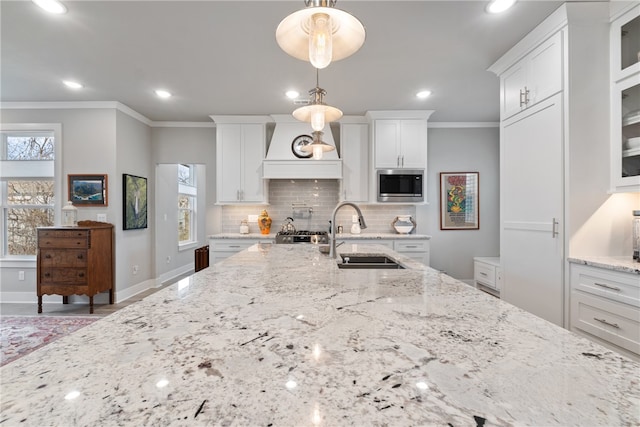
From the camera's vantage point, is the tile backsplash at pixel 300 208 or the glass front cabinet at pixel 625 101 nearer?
the glass front cabinet at pixel 625 101

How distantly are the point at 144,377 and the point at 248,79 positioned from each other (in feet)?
10.7

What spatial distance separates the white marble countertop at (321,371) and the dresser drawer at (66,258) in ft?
11.6

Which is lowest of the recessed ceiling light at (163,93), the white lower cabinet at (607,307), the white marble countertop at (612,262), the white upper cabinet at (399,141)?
the white lower cabinet at (607,307)

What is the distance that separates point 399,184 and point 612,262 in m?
2.66

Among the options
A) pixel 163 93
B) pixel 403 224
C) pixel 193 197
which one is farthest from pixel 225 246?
pixel 193 197

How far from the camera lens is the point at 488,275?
403cm

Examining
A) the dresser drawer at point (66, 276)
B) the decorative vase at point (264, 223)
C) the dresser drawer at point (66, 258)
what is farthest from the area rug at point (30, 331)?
the decorative vase at point (264, 223)

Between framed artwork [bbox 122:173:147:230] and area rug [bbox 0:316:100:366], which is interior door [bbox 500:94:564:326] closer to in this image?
area rug [bbox 0:316:100:366]

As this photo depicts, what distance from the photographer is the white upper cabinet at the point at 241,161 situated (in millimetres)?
4520

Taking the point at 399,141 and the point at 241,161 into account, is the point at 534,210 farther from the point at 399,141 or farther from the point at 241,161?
the point at 241,161

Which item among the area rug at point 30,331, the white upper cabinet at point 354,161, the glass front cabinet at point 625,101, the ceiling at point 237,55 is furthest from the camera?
the white upper cabinet at point 354,161

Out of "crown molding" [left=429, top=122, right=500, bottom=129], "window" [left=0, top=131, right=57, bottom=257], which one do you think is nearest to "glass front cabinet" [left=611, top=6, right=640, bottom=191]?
"crown molding" [left=429, top=122, right=500, bottom=129]

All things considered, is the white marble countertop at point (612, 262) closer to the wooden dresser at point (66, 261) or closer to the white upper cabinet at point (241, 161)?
the white upper cabinet at point (241, 161)

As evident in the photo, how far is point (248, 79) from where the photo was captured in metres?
3.25
